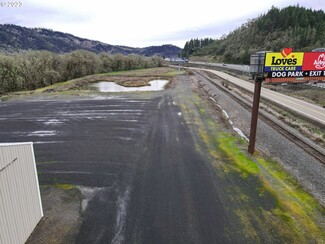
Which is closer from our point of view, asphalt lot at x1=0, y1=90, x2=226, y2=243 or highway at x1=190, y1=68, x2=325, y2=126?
asphalt lot at x1=0, y1=90, x2=226, y2=243

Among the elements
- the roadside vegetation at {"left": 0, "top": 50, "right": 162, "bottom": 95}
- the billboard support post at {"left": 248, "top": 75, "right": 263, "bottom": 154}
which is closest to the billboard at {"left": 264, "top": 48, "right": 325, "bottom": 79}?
the billboard support post at {"left": 248, "top": 75, "right": 263, "bottom": 154}

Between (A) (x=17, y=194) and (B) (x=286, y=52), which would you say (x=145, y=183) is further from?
(B) (x=286, y=52)

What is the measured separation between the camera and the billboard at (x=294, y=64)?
41.5 ft

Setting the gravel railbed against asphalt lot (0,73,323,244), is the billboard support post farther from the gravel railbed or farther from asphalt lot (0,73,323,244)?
asphalt lot (0,73,323,244)

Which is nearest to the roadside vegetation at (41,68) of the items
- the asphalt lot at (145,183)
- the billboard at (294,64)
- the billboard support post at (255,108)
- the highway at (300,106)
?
the asphalt lot at (145,183)

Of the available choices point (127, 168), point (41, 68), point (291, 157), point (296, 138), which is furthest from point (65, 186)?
point (41, 68)

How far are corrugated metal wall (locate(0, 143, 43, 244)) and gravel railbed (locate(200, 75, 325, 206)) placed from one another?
36.2 ft

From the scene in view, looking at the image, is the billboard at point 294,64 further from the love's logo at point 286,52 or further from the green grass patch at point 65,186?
the green grass patch at point 65,186

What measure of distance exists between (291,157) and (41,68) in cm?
5013

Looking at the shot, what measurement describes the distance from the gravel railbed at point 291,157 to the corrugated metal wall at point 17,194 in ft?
36.2

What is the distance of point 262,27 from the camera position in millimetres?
120625

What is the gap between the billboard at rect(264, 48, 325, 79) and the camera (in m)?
12.6

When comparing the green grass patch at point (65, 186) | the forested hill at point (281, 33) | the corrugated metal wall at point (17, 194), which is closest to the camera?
the corrugated metal wall at point (17, 194)

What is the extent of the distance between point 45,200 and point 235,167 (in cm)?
918
